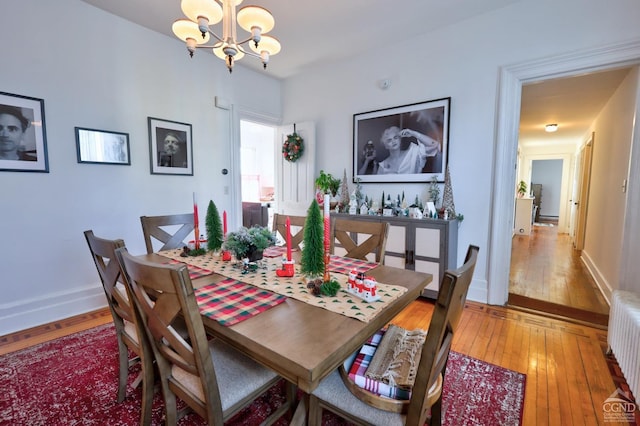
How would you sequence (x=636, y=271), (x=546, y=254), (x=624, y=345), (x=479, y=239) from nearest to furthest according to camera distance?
(x=624, y=345)
(x=636, y=271)
(x=479, y=239)
(x=546, y=254)

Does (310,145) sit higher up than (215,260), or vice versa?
(310,145)

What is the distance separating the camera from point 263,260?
6.02 feet

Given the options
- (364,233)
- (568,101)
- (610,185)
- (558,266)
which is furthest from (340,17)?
(558,266)

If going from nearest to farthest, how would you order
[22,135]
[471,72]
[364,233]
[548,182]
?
[364,233]
[22,135]
[471,72]
[548,182]

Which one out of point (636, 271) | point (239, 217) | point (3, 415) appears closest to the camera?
point (3, 415)

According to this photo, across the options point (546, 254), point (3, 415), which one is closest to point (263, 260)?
point (3, 415)

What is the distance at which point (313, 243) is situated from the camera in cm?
136

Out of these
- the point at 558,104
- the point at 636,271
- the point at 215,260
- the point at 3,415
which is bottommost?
the point at 3,415

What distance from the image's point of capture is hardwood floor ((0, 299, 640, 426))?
1.57 m

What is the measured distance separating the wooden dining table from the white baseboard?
96.9 inches

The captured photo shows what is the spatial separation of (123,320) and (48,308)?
64.9 inches

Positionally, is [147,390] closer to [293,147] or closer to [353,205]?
[353,205]

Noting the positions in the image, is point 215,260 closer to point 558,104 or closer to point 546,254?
point 558,104

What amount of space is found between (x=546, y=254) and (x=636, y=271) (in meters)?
3.25
